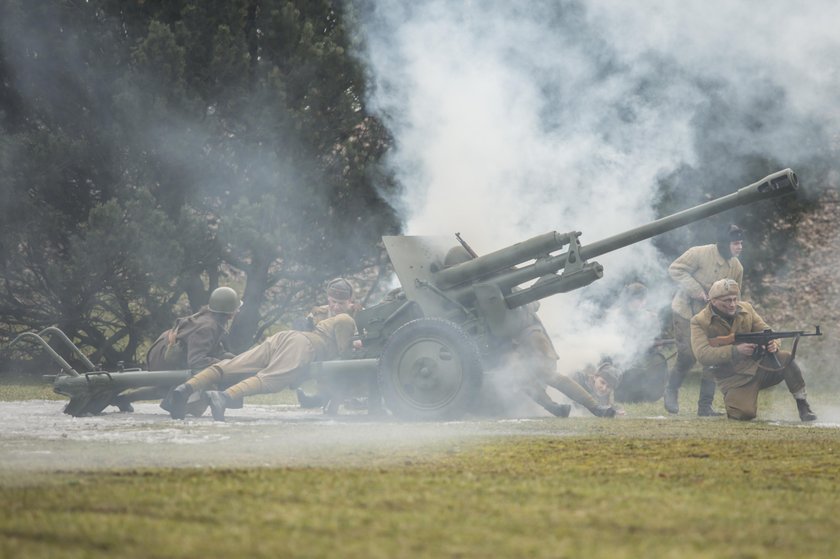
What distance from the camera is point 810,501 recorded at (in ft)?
20.6

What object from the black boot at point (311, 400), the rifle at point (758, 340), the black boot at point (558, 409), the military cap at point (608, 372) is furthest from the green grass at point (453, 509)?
the military cap at point (608, 372)

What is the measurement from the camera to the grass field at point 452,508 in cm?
481

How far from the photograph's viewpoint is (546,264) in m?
12.6

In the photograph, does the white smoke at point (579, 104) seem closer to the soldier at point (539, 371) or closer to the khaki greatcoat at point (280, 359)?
the soldier at point (539, 371)

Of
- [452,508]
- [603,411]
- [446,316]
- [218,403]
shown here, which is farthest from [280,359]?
[452,508]

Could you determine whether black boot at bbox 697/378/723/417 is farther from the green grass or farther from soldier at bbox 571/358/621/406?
Result: the green grass

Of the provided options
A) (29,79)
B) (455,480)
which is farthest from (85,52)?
(455,480)

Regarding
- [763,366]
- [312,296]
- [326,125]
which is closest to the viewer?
[763,366]

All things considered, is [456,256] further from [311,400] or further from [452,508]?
[452,508]

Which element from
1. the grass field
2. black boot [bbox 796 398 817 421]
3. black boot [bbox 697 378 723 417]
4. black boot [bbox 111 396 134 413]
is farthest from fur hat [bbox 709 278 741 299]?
black boot [bbox 111 396 134 413]

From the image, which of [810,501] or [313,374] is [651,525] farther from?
[313,374]

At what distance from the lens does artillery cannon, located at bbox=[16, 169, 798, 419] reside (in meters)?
12.0

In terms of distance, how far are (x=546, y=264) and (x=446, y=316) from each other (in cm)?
104

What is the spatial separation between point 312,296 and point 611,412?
956 centimetres
